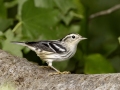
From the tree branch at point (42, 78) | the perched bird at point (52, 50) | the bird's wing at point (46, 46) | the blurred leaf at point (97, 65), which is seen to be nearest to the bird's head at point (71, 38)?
the perched bird at point (52, 50)

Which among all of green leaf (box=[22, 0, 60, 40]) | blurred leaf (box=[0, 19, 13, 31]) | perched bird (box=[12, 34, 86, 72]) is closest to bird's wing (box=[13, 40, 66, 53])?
perched bird (box=[12, 34, 86, 72])

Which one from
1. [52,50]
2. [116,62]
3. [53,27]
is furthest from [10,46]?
[116,62]

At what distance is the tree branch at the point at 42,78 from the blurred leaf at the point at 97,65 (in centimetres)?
103

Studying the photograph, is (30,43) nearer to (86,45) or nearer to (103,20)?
(86,45)

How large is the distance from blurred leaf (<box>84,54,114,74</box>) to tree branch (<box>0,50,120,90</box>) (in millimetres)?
1029

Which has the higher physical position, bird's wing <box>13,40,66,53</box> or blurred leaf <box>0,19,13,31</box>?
blurred leaf <box>0,19,13,31</box>

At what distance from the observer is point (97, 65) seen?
5.03 metres

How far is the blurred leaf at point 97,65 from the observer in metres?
4.96

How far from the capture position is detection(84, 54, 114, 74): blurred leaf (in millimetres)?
4961

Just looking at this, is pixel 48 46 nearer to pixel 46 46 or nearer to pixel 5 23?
pixel 46 46

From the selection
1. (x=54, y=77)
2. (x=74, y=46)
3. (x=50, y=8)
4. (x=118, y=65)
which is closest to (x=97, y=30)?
(x=118, y=65)

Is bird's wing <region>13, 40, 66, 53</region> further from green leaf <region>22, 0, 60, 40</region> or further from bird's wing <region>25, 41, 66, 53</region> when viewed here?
green leaf <region>22, 0, 60, 40</region>

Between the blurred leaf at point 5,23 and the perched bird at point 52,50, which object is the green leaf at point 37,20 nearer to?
the blurred leaf at point 5,23

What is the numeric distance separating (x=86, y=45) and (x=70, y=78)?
185 cm
